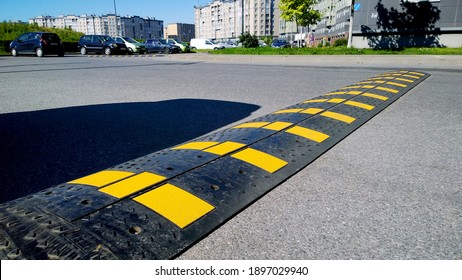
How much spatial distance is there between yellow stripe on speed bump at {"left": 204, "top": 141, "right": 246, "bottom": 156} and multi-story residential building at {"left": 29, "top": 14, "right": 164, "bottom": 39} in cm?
14041

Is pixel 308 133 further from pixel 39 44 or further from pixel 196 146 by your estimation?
pixel 39 44

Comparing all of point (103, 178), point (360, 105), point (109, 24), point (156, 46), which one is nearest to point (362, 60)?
point (360, 105)

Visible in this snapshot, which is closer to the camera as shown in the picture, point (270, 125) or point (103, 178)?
point (103, 178)

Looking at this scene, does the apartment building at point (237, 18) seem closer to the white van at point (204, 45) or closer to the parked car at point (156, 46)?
the white van at point (204, 45)

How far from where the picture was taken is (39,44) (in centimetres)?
1930

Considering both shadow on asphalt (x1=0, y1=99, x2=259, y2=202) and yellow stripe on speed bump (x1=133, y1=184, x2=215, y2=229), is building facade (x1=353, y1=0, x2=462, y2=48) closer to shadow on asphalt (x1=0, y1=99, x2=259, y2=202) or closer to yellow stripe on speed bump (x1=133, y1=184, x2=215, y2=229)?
shadow on asphalt (x1=0, y1=99, x2=259, y2=202)

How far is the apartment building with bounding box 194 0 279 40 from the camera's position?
10669cm

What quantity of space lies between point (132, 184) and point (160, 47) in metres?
28.4

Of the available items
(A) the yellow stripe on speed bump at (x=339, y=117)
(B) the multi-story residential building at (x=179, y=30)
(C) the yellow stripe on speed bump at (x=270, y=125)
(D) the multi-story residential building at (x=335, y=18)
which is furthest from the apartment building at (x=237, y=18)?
(C) the yellow stripe on speed bump at (x=270, y=125)

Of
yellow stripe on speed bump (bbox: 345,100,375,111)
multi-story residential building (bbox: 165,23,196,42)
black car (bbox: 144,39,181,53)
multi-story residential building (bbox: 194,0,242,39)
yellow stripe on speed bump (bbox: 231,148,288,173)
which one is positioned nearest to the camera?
yellow stripe on speed bump (bbox: 231,148,288,173)

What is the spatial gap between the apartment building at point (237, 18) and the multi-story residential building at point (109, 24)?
77.1 ft

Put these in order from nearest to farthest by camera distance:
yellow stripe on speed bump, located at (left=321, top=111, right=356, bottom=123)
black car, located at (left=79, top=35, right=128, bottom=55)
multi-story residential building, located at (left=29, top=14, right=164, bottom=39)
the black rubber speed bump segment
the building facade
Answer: the black rubber speed bump segment → yellow stripe on speed bump, located at (left=321, top=111, right=356, bottom=123) → the building facade → black car, located at (left=79, top=35, right=128, bottom=55) → multi-story residential building, located at (left=29, top=14, right=164, bottom=39)

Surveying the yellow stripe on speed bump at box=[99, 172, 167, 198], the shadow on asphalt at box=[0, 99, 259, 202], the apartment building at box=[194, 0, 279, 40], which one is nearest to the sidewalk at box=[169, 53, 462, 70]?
the shadow on asphalt at box=[0, 99, 259, 202]
